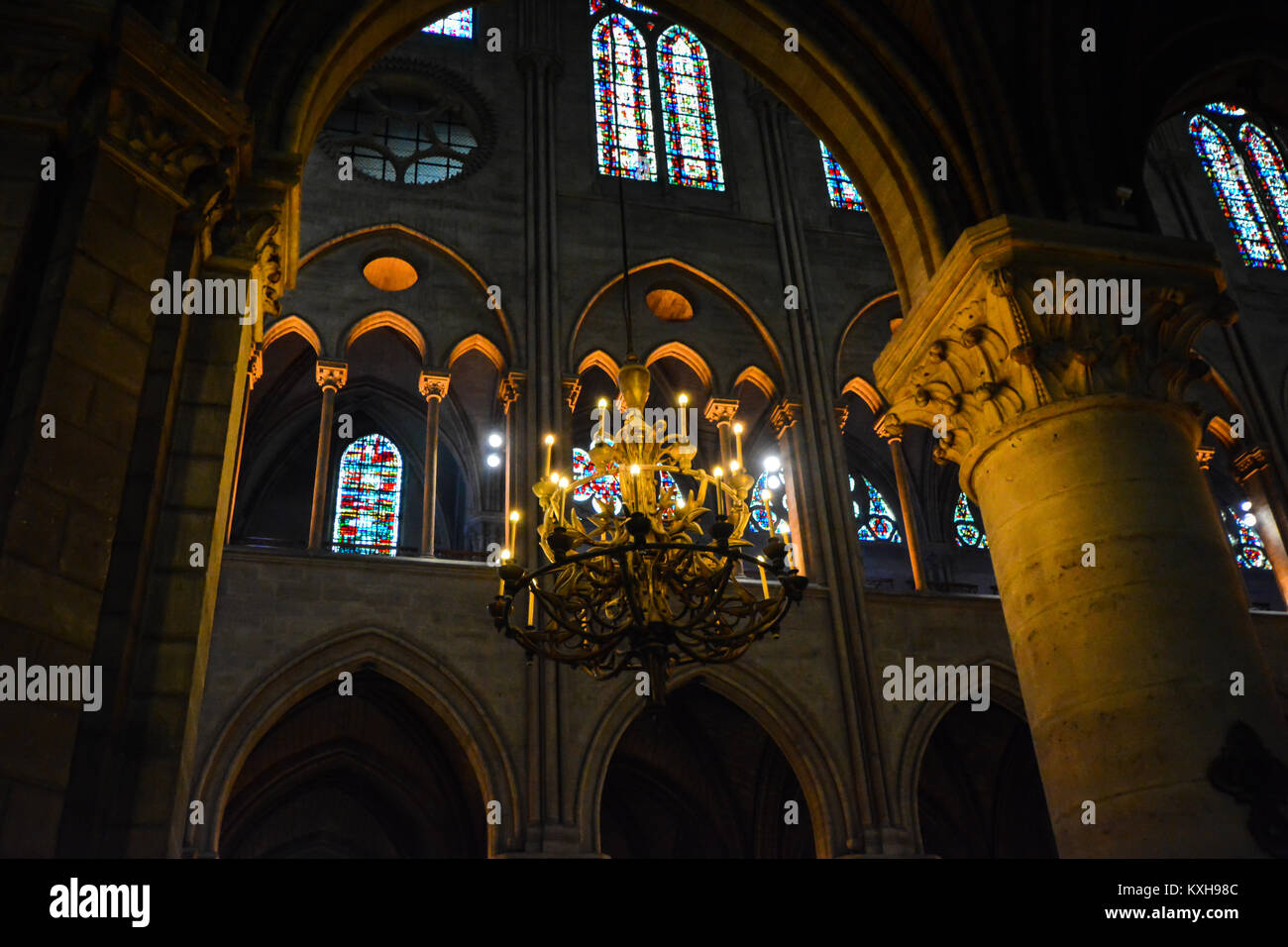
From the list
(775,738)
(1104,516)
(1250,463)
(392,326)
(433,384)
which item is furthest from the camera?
(1250,463)

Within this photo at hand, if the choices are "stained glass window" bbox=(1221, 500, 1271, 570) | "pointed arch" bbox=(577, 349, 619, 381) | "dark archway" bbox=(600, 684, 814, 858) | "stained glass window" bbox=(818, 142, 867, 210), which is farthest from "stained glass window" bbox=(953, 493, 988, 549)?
"pointed arch" bbox=(577, 349, 619, 381)

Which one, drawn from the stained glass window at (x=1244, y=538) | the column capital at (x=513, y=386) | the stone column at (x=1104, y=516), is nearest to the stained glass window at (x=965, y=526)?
the stained glass window at (x=1244, y=538)

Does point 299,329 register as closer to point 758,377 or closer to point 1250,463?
point 758,377

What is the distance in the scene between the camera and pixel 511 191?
13.8 m

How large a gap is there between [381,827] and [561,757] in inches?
233

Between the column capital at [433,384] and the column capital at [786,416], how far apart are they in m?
3.82

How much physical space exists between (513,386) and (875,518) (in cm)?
790

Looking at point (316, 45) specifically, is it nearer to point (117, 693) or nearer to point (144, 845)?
point (117, 693)

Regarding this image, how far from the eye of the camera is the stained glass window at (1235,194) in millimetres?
16484

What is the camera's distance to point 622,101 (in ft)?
50.1

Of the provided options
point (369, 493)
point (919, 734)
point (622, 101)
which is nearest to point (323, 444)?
point (369, 493)

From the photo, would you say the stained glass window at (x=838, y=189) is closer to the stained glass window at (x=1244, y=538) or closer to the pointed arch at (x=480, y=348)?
the pointed arch at (x=480, y=348)
